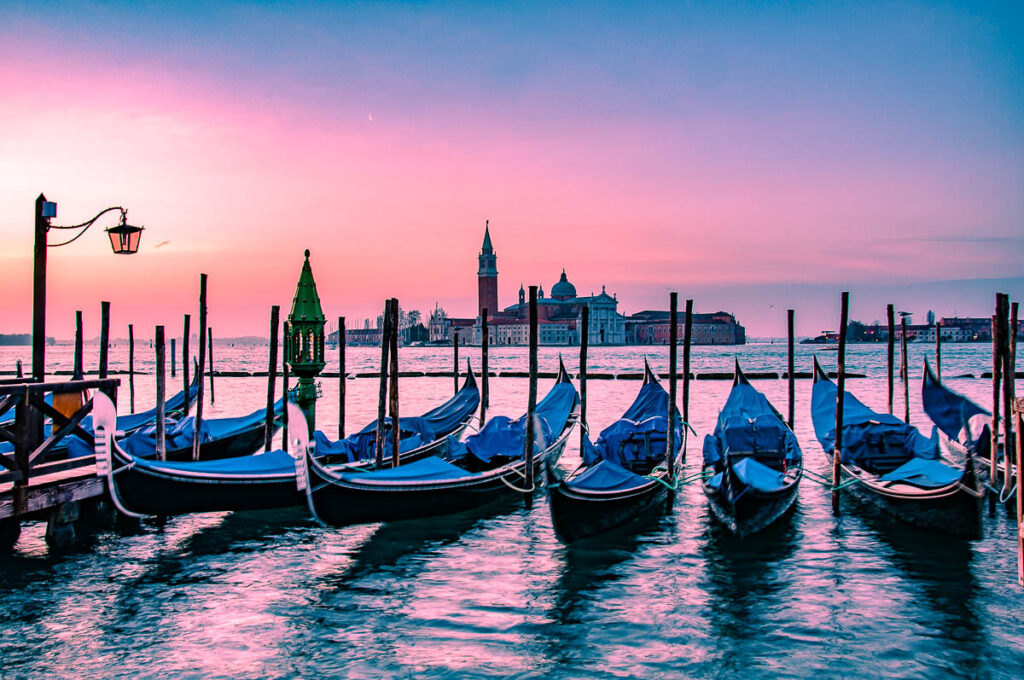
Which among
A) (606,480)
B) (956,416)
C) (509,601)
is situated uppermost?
(956,416)

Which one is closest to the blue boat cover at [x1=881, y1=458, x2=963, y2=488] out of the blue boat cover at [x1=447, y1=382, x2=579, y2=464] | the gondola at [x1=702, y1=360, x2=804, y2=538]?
the gondola at [x1=702, y1=360, x2=804, y2=538]

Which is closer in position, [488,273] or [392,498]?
[392,498]

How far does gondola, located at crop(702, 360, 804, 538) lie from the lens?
683 centimetres

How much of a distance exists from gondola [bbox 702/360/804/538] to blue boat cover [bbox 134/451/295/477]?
158 inches

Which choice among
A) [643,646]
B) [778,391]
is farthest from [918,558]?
[778,391]

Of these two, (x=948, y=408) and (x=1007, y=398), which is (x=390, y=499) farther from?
(x=948, y=408)

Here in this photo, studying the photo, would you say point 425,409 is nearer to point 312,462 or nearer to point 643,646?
point 312,462

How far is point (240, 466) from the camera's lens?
7402mm

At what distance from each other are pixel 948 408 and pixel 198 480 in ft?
31.8

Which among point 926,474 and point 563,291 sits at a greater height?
point 563,291

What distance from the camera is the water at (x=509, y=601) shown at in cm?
468

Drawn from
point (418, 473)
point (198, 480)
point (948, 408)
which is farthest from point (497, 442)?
point (948, 408)

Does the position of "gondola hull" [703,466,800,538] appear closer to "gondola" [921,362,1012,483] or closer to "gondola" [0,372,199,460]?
"gondola" [921,362,1012,483]

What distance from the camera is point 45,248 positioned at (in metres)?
6.78
